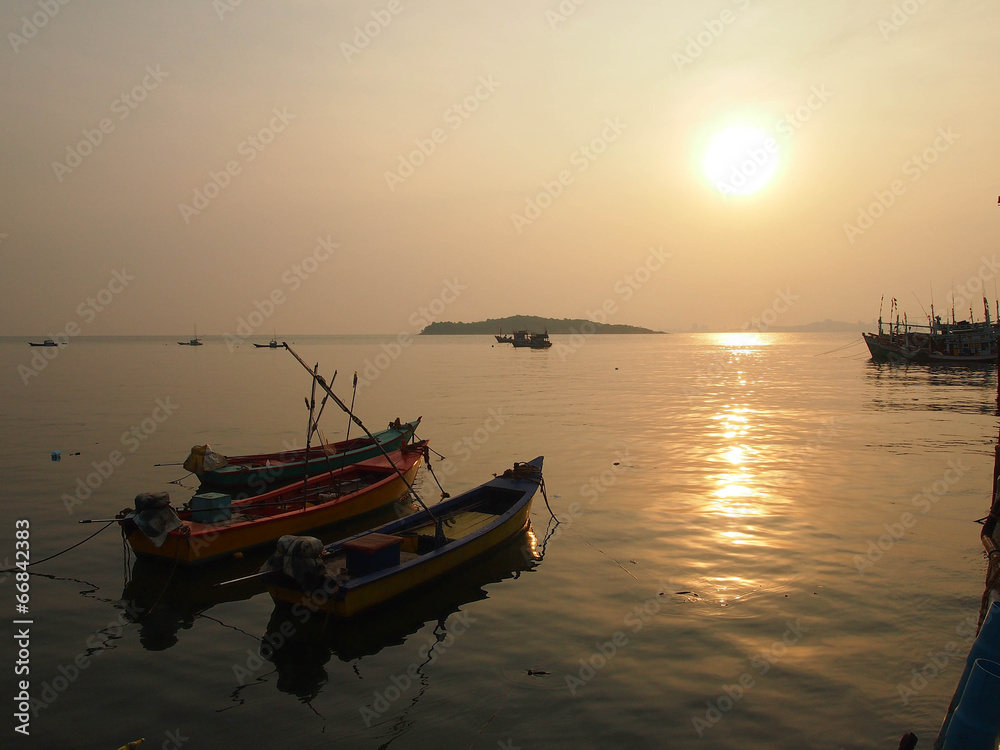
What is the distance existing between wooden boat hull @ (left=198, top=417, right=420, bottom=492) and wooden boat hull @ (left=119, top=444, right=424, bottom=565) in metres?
1.32

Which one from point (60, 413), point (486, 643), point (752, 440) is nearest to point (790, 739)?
point (486, 643)

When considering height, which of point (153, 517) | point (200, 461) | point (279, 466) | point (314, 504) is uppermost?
point (200, 461)

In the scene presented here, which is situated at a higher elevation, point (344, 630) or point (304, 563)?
point (304, 563)

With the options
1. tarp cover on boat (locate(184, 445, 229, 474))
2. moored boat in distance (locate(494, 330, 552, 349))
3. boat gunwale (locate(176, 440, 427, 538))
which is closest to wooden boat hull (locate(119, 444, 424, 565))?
boat gunwale (locate(176, 440, 427, 538))

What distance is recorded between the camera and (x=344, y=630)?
33.7 feet

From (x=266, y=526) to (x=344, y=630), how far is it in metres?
4.63

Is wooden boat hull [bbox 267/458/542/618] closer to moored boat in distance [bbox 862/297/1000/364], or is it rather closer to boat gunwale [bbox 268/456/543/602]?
boat gunwale [bbox 268/456/543/602]

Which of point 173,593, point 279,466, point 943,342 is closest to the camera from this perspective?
point 173,593

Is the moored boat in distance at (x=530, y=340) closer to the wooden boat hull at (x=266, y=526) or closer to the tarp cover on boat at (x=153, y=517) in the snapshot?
the wooden boat hull at (x=266, y=526)

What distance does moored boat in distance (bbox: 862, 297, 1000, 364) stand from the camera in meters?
69.4

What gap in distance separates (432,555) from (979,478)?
59.9ft

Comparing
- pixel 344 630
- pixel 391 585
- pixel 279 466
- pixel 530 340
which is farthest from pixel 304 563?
pixel 530 340

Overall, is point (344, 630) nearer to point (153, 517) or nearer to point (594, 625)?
point (594, 625)

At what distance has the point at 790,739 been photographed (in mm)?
7383
